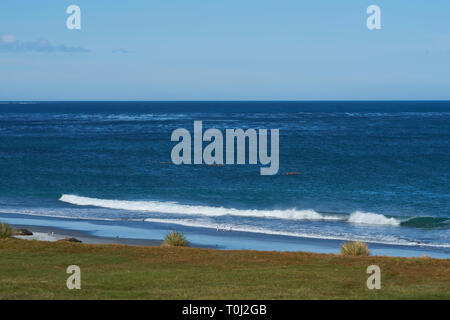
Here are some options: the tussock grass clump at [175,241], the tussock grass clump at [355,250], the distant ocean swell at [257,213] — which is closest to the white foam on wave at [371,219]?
the distant ocean swell at [257,213]

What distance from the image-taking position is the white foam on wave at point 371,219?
3717 cm

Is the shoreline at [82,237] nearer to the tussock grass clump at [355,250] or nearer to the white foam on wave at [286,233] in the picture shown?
the white foam on wave at [286,233]

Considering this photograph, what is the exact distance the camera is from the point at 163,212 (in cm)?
4094

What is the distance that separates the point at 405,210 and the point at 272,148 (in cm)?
3799

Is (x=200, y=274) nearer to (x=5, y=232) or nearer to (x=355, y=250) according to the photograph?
(x=355, y=250)

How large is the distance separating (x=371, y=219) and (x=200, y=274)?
2149 centimetres

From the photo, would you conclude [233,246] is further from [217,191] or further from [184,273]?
[217,191]

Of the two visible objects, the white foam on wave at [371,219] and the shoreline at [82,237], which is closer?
the shoreline at [82,237]

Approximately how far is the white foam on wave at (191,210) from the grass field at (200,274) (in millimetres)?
16942

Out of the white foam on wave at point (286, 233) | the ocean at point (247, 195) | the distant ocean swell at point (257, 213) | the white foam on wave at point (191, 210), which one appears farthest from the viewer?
the white foam on wave at point (191, 210)

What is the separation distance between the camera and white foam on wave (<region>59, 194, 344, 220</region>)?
39.6m

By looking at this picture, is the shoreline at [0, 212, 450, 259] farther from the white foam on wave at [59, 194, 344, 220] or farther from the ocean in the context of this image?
the white foam on wave at [59, 194, 344, 220]

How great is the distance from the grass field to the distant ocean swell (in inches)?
636
